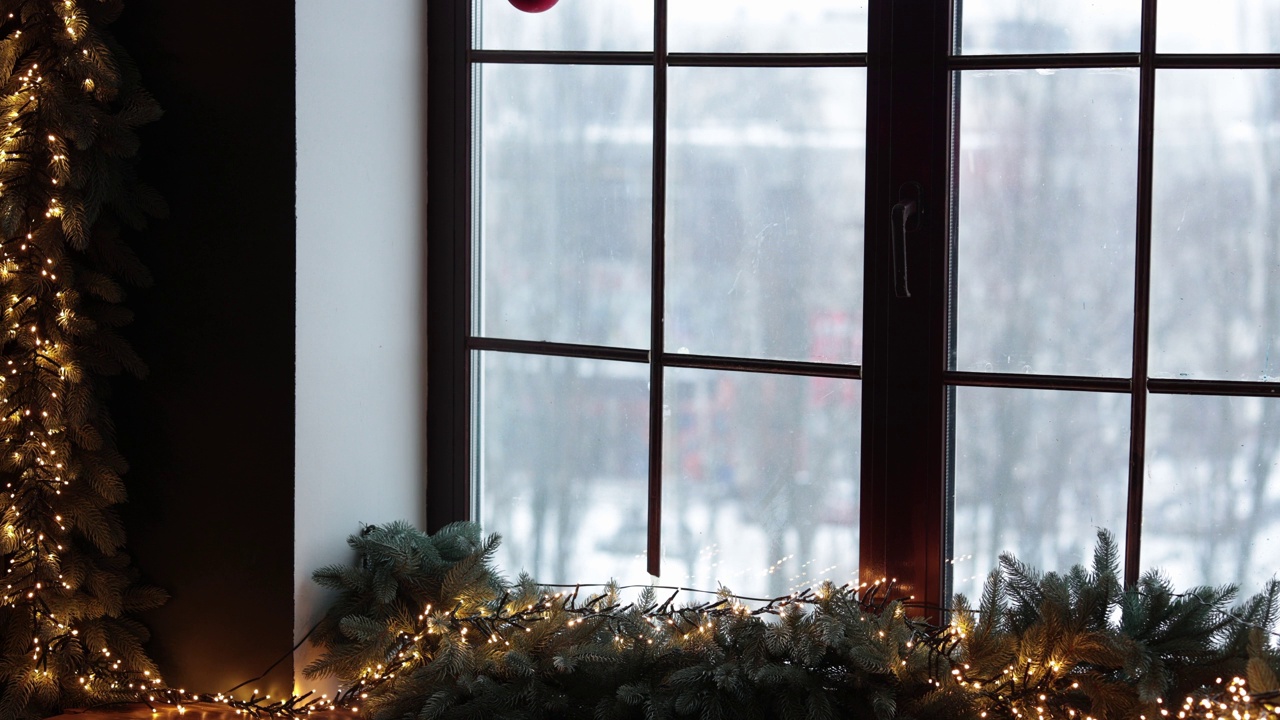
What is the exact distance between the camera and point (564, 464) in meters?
2.27

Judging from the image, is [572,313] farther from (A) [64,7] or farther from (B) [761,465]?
(A) [64,7]

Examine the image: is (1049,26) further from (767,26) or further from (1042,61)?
(767,26)

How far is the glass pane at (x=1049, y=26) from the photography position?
1.86 metres

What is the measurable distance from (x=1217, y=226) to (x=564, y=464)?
127 centimetres

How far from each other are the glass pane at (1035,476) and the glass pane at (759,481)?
7.9 inches

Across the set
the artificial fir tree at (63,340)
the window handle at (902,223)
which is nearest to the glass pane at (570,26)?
the window handle at (902,223)

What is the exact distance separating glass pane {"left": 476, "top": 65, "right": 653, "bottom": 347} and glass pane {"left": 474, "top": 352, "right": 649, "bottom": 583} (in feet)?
0.27

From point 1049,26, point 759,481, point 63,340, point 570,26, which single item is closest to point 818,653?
point 759,481

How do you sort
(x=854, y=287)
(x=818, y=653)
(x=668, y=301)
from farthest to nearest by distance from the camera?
(x=668, y=301)
(x=854, y=287)
(x=818, y=653)

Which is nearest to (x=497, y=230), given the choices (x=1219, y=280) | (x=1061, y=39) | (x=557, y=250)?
(x=557, y=250)

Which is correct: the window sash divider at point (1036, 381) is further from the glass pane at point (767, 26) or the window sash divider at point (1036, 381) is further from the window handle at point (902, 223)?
the glass pane at point (767, 26)

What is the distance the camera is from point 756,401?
6.93ft

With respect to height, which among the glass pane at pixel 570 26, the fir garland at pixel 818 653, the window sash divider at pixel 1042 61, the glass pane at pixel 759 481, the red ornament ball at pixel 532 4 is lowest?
the fir garland at pixel 818 653

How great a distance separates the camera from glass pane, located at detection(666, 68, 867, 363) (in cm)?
203
